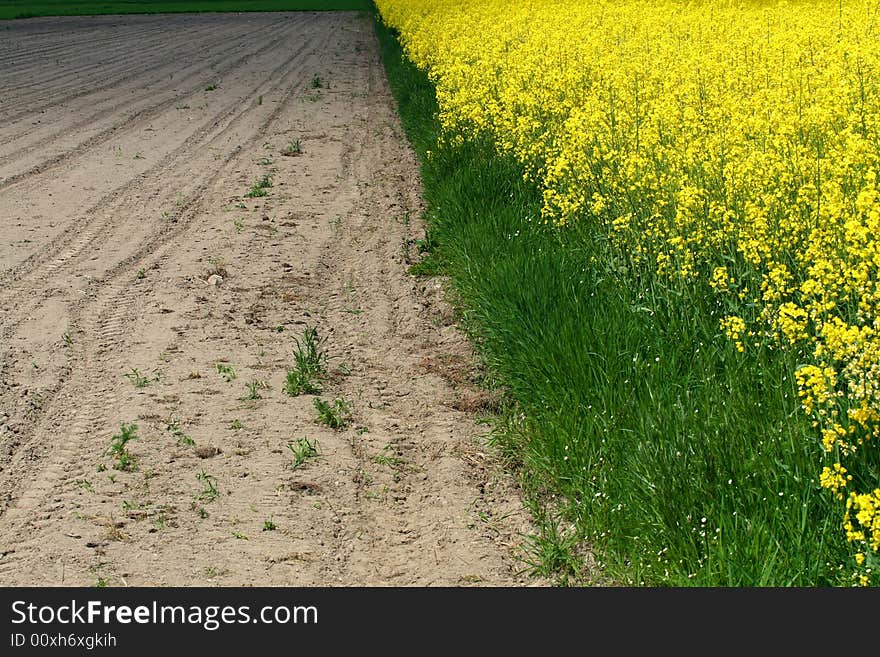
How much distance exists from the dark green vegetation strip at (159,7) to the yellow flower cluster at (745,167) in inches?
2087

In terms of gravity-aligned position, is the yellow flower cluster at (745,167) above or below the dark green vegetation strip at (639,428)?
above

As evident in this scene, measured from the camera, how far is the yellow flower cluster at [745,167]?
4098mm

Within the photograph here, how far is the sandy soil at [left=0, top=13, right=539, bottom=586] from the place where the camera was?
461 cm

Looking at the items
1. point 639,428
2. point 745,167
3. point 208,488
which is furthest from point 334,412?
point 745,167

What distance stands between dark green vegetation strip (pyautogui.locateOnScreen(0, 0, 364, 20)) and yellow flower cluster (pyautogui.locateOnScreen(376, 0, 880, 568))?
5300 cm

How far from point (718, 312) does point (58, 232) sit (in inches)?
260

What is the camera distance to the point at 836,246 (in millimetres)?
5070

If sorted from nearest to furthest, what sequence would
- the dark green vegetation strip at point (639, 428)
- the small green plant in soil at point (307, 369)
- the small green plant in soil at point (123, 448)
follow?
the dark green vegetation strip at point (639, 428) < the small green plant in soil at point (123, 448) < the small green plant in soil at point (307, 369)

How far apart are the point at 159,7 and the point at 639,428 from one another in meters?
67.8

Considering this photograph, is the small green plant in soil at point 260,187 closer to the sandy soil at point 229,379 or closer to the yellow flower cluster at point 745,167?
the sandy soil at point 229,379

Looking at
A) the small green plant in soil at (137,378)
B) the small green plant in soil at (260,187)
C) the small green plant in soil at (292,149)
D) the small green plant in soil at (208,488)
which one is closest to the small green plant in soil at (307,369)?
the small green plant in soil at (137,378)

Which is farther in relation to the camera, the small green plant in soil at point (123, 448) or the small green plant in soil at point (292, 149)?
the small green plant in soil at point (292, 149)

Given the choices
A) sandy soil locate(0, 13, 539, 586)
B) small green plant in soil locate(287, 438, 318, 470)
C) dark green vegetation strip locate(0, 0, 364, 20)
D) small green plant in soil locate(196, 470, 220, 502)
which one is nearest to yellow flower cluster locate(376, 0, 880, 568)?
sandy soil locate(0, 13, 539, 586)

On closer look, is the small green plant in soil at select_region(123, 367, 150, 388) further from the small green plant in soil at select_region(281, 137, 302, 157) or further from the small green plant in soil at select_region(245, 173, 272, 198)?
the small green plant in soil at select_region(281, 137, 302, 157)
